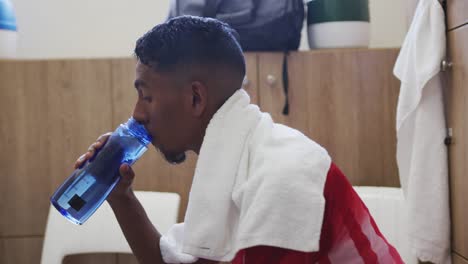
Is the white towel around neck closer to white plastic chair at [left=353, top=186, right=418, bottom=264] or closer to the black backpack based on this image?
white plastic chair at [left=353, top=186, right=418, bottom=264]

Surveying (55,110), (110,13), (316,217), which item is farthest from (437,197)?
(110,13)

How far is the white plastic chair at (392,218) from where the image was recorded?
5.13ft

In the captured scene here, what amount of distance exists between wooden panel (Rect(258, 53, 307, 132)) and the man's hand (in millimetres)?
1027

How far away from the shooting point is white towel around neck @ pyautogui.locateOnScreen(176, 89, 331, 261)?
0.66 m

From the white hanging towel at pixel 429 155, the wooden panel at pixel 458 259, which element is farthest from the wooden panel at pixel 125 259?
the wooden panel at pixel 458 259

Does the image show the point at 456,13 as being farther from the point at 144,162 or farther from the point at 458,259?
the point at 144,162

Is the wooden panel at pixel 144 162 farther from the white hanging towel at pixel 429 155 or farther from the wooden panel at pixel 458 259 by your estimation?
the wooden panel at pixel 458 259

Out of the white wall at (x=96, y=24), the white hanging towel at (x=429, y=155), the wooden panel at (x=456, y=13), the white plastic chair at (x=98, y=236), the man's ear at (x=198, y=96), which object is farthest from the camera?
the white wall at (x=96, y=24)

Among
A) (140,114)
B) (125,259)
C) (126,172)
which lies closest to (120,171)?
(126,172)

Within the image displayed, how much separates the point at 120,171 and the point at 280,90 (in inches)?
43.6

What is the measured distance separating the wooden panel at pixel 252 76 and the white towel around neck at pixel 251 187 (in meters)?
1.12

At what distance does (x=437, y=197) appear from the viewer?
61.4 inches

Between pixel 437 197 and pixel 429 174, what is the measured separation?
0.07 meters

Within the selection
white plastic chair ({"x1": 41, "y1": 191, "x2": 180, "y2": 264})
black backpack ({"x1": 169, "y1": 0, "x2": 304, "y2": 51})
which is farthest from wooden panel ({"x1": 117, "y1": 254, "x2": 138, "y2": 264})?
black backpack ({"x1": 169, "y1": 0, "x2": 304, "y2": 51})
